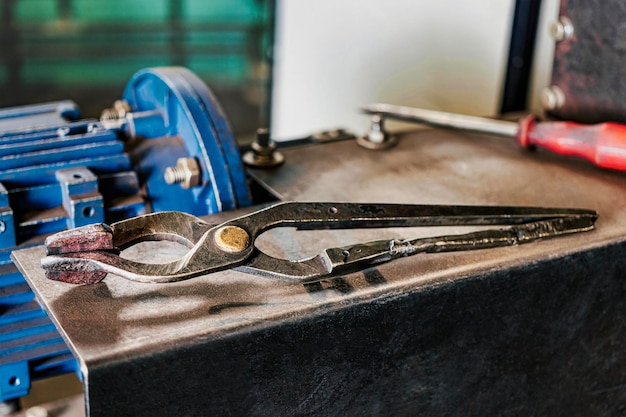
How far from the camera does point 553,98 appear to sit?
1.34 meters

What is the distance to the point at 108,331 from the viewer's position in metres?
0.73

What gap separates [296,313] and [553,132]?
0.61 meters

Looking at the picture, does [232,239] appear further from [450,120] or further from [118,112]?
[450,120]

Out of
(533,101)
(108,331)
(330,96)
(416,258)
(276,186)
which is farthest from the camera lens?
(330,96)

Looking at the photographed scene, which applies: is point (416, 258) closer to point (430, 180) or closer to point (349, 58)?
point (430, 180)

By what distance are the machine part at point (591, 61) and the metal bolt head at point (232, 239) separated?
2.31 ft

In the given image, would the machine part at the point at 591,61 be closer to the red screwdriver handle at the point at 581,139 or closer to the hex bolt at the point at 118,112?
the red screwdriver handle at the point at 581,139

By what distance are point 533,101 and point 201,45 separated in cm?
81

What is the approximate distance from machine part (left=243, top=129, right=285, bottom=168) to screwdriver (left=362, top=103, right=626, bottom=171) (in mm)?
204

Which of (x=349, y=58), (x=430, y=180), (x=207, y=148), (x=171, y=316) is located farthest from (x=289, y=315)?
(x=349, y=58)

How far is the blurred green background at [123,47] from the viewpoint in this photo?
1833mm

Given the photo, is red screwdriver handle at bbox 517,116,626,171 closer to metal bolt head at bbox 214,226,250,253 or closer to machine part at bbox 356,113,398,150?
machine part at bbox 356,113,398,150

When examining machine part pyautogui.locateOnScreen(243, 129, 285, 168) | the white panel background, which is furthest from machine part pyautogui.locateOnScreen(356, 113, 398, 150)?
the white panel background

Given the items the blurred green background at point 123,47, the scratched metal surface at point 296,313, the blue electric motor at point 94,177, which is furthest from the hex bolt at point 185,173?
the blurred green background at point 123,47
